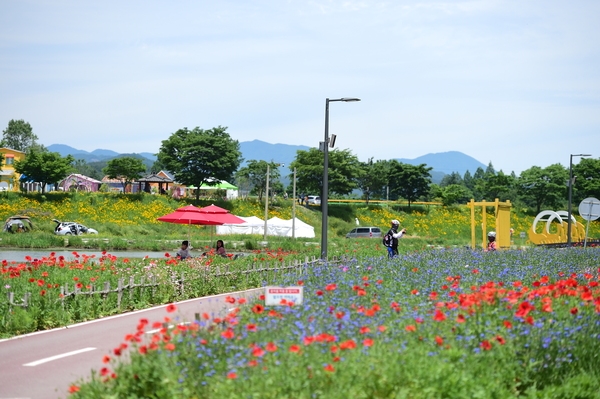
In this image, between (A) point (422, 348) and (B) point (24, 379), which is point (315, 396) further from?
(B) point (24, 379)

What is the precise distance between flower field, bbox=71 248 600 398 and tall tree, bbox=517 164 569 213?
261ft

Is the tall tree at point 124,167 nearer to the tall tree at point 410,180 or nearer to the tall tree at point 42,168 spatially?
the tall tree at point 42,168

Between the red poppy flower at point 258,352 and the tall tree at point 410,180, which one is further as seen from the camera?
the tall tree at point 410,180

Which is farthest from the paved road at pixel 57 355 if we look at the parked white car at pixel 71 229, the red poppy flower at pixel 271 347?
the parked white car at pixel 71 229

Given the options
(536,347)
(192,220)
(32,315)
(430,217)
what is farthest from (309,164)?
(536,347)

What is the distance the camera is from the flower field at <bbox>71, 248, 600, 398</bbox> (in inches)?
261

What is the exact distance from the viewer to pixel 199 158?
68125 millimetres

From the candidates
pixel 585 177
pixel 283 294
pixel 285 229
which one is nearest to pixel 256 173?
pixel 285 229

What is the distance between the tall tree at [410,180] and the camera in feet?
268

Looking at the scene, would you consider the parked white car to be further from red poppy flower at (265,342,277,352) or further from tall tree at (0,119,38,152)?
tall tree at (0,119,38,152)

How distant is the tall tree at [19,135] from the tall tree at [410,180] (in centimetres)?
7696

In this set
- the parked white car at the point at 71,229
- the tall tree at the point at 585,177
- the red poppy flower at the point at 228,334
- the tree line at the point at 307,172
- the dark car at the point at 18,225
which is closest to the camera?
the red poppy flower at the point at 228,334

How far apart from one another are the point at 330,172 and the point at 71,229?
104 feet

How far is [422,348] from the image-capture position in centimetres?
734
